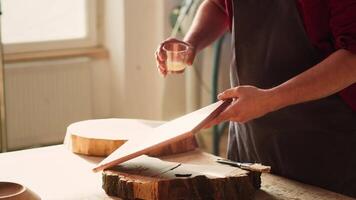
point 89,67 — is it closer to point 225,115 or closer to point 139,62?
point 139,62

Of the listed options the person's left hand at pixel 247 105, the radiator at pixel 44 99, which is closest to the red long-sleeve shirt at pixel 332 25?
the person's left hand at pixel 247 105

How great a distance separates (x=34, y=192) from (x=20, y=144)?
7.40ft

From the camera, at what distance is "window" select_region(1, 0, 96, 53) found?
3.56 meters

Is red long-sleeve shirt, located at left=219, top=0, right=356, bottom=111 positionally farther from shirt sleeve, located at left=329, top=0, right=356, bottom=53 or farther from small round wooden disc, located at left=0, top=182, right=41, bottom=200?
small round wooden disc, located at left=0, top=182, right=41, bottom=200

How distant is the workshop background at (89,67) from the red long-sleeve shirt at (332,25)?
1.96 meters

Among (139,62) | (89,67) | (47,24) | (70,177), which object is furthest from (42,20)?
(70,177)

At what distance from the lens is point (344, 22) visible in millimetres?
1437

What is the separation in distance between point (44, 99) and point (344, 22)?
2.43m

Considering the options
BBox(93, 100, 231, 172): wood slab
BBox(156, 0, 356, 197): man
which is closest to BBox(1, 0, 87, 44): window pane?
BBox(156, 0, 356, 197): man

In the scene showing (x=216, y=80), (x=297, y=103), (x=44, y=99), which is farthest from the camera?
(x=44, y=99)

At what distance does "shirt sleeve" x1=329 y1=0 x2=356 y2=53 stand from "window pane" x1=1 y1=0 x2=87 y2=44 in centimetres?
241

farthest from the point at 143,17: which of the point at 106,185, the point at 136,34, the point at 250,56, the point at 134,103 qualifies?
the point at 106,185

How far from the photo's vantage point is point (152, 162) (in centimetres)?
156

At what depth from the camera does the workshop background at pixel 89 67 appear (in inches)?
140
